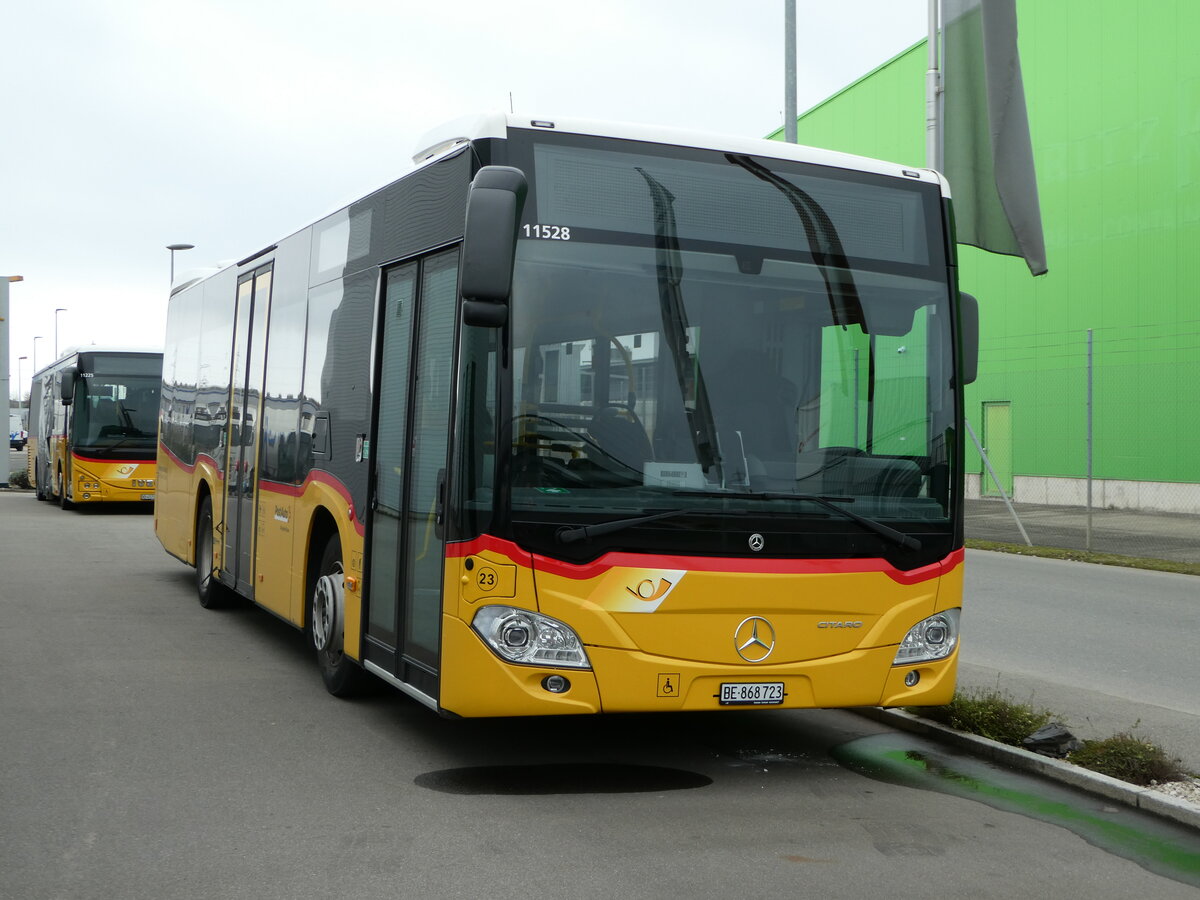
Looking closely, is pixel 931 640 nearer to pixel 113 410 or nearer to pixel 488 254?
pixel 488 254

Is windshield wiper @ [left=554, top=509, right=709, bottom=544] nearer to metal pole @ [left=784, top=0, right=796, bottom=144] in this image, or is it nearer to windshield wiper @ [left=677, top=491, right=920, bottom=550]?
windshield wiper @ [left=677, top=491, right=920, bottom=550]

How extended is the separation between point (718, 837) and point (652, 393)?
1.92m

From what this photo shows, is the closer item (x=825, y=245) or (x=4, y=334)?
(x=825, y=245)

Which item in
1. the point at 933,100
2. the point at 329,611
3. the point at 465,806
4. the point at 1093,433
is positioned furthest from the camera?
the point at 1093,433

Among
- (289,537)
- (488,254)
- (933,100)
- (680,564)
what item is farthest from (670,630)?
(933,100)

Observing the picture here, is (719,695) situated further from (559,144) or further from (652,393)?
(559,144)

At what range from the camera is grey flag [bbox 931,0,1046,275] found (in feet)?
40.0

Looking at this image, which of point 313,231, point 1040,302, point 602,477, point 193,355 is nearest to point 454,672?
point 602,477

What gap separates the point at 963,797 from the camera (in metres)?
6.27

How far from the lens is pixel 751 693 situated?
20.8 feet

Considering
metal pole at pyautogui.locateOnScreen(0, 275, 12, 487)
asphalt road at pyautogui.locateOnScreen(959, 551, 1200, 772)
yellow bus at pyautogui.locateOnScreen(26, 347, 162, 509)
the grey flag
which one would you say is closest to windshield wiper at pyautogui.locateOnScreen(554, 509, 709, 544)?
asphalt road at pyautogui.locateOnScreen(959, 551, 1200, 772)

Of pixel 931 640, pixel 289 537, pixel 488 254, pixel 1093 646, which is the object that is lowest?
pixel 1093 646

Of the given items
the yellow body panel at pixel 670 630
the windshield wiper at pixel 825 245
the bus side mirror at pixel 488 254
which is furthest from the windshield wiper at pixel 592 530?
the windshield wiper at pixel 825 245

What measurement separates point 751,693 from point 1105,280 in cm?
2419
